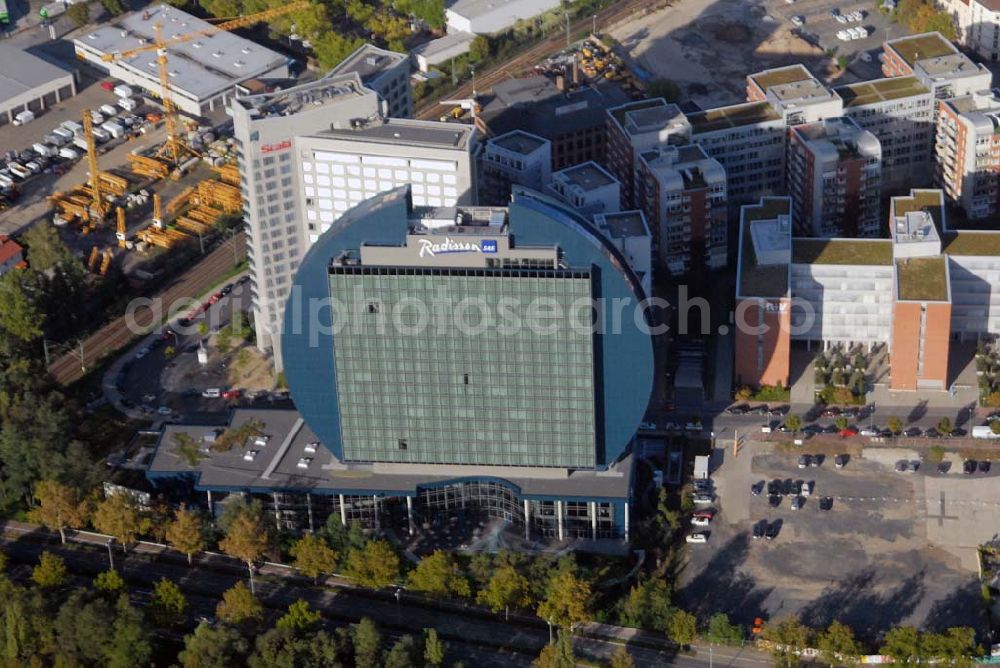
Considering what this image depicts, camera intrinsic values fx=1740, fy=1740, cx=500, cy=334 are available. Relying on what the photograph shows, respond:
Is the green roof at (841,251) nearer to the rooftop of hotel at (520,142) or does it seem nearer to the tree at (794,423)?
the tree at (794,423)

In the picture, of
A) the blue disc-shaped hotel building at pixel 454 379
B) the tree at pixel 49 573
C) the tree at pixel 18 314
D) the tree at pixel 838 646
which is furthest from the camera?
the tree at pixel 18 314

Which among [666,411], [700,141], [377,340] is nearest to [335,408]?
[377,340]

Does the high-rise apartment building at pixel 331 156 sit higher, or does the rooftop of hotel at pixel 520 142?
the high-rise apartment building at pixel 331 156

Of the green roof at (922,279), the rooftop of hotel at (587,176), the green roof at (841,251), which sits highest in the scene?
the rooftop of hotel at (587,176)

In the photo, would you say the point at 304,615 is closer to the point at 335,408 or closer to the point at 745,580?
the point at 335,408

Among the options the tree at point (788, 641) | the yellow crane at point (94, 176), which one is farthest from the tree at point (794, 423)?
the yellow crane at point (94, 176)

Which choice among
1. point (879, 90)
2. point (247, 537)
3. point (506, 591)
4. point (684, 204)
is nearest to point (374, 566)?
point (247, 537)

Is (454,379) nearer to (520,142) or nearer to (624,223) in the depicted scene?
(624,223)
